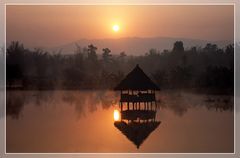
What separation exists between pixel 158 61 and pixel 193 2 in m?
0.39

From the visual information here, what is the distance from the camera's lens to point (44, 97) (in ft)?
Result: 5.14

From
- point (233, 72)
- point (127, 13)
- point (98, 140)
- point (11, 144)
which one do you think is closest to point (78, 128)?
point (98, 140)

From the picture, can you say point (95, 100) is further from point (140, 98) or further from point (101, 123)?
point (140, 98)

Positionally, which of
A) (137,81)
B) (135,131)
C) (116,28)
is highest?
(116,28)

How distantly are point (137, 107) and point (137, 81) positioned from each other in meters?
0.15

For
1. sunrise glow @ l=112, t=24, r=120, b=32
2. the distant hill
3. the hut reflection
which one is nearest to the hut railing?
the hut reflection

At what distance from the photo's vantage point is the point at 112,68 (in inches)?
61.7

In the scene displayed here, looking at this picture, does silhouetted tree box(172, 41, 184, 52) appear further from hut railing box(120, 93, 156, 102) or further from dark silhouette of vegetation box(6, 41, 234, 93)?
hut railing box(120, 93, 156, 102)

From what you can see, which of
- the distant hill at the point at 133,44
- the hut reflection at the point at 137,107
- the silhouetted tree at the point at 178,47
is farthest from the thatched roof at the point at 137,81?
the silhouetted tree at the point at 178,47

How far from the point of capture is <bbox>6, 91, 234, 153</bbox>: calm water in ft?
5.13

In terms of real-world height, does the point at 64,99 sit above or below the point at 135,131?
above

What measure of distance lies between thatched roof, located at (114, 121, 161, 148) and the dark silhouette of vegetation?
0.77ft

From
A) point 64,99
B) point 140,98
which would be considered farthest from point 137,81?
point 64,99

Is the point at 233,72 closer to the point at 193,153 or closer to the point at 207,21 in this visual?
the point at 207,21
